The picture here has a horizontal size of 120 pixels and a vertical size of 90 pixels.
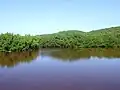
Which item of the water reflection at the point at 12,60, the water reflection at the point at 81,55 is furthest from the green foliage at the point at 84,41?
the water reflection at the point at 12,60

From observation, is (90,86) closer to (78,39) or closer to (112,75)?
(112,75)

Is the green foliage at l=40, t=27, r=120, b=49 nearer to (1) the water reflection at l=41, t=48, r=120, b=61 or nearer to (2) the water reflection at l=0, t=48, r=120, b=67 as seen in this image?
(1) the water reflection at l=41, t=48, r=120, b=61

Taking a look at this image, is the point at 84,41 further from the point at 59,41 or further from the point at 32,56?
the point at 32,56

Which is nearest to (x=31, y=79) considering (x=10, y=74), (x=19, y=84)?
(x=19, y=84)

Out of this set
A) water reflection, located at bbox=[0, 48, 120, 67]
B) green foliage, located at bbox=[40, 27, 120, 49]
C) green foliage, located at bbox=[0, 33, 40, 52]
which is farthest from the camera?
green foliage, located at bbox=[40, 27, 120, 49]

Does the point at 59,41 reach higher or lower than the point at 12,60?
higher

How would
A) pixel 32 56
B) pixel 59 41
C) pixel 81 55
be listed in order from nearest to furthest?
pixel 81 55 < pixel 32 56 < pixel 59 41

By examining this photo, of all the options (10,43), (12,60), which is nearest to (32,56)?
(10,43)

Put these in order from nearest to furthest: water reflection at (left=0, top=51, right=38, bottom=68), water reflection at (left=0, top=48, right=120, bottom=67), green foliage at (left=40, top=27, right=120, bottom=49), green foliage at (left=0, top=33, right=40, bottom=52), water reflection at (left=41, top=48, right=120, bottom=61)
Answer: water reflection at (left=0, top=51, right=38, bottom=68)
water reflection at (left=0, top=48, right=120, bottom=67)
water reflection at (left=41, top=48, right=120, bottom=61)
green foliage at (left=0, top=33, right=40, bottom=52)
green foliage at (left=40, top=27, right=120, bottom=49)

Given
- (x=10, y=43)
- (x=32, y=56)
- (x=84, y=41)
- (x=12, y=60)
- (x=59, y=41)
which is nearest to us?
(x=12, y=60)

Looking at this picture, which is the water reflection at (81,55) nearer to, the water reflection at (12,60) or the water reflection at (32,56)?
the water reflection at (32,56)

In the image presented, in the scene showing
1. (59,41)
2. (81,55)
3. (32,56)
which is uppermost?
(59,41)

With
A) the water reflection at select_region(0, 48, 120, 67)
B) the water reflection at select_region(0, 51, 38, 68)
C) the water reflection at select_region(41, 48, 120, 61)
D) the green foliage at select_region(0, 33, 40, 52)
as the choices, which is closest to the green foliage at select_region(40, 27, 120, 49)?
the water reflection at select_region(41, 48, 120, 61)

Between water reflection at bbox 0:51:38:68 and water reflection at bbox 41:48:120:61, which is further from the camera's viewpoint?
water reflection at bbox 41:48:120:61
